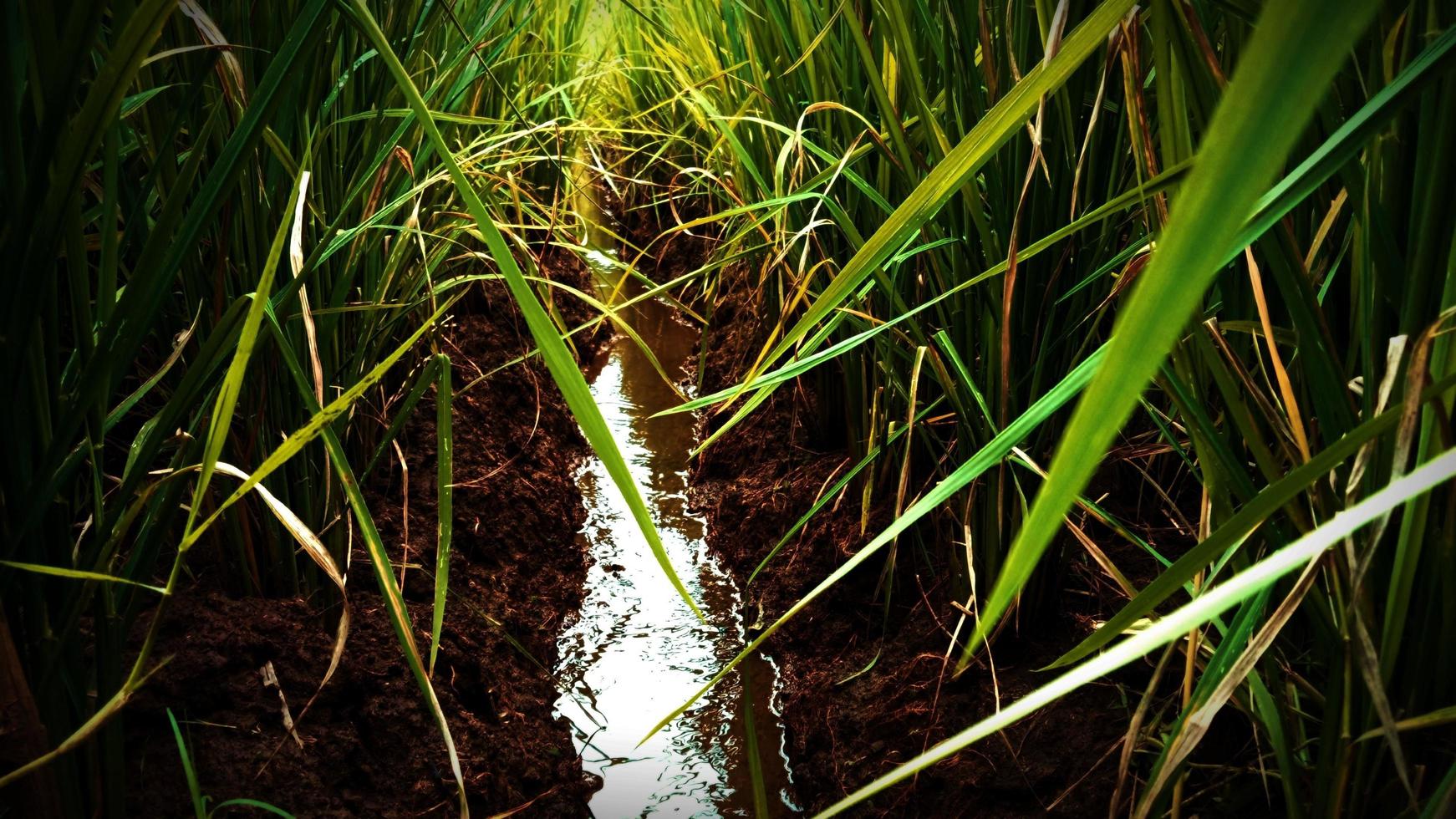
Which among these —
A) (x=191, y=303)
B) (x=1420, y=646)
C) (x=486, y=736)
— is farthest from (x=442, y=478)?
(x=1420, y=646)

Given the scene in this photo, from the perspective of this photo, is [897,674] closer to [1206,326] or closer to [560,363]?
[1206,326]

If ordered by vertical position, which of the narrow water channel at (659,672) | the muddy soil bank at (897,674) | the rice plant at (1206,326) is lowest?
the narrow water channel at (659,672)

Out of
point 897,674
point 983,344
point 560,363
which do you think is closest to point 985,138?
point 560,363

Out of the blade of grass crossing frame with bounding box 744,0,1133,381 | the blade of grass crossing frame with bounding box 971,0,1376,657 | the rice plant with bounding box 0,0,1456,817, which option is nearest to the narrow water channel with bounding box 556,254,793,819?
the rice plant with bounding box 0,0,1456,817

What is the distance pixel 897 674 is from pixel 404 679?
57cm

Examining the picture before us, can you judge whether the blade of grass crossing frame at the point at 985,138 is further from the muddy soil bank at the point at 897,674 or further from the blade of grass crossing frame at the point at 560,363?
the muddy soil bank at the point at 897,674

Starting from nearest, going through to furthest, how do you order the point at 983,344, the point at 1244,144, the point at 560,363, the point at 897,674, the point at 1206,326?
the point at 1244,144, the point at 560,363, the point at 1206,326, the point at 983,344, the point at 897,674

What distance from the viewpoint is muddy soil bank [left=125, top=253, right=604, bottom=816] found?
85 centimetres

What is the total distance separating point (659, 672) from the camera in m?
1.41

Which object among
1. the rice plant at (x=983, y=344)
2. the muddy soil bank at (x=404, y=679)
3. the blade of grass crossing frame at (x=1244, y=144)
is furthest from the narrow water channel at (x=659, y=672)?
the blade of grass crossing frame at (x=1244, y=144)

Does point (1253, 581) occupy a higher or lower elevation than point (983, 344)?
higher

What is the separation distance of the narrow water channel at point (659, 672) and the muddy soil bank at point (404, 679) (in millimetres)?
43

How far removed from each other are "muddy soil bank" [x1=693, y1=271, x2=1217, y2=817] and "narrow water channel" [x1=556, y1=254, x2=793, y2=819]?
0.05 meters

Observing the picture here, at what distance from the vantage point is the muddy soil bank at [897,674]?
Result: 96cm
